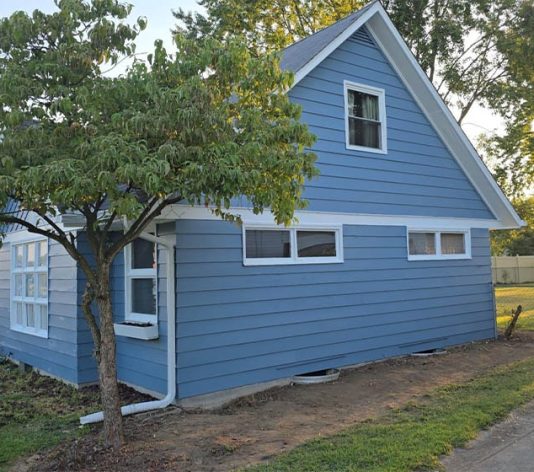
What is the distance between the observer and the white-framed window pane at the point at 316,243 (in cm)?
849

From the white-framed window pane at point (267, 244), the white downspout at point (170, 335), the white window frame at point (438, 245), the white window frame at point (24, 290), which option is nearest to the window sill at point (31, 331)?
the white window frame at point (24, 290)

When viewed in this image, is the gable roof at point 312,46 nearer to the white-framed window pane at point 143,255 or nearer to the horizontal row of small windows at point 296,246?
the horizontal row of small windows at point 296,246

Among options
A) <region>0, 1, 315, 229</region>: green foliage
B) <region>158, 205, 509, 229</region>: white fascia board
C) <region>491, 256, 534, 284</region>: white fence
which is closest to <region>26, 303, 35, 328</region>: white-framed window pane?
<region>158, 205, 509, 229</region>: white fascia board

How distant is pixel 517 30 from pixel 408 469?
57.6 ft

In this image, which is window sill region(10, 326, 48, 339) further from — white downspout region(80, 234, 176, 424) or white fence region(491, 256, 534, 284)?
white fence region(491, 256, 534, 284)

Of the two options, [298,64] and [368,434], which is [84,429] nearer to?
[368,434]

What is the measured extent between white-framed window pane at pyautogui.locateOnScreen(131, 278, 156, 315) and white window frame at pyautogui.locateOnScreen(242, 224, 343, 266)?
1.41 metres

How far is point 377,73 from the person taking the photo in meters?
10.0

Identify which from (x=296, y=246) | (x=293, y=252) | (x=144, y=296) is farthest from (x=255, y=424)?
(x=296, y=246)

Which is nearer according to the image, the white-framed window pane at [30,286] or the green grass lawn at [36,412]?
the green grass lawn at [36,412]

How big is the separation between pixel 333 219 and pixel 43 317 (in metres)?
5.38

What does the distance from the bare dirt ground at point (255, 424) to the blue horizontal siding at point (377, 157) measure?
A: 284 cm

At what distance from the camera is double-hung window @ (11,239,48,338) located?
946 centimetres

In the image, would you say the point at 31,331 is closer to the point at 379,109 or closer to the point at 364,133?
the point at 364,133
